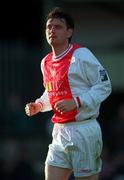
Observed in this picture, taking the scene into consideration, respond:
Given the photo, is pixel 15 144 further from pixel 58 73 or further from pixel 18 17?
pixel 58 73

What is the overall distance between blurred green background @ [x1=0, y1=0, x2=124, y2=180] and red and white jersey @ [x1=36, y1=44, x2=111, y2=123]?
203 inches

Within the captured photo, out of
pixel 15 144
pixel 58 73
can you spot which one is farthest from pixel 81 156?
pixel 15 144

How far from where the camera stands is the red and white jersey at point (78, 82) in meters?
6.84

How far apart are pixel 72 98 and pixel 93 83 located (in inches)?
7.5

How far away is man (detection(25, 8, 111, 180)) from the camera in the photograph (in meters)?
6.92

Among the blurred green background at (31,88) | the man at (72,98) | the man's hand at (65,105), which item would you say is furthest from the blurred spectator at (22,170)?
the man's hand at (65,105)

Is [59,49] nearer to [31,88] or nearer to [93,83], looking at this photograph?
[93,83]

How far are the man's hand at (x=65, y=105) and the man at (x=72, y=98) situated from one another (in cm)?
13

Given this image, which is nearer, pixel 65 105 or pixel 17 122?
pixel 65 105

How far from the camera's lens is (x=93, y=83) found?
6918 millimetres

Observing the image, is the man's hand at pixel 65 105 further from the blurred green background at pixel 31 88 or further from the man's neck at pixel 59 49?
the blurred green background at pixel 31 88

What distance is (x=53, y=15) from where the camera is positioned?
7.06 metres

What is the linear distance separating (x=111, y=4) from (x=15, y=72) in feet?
9.73

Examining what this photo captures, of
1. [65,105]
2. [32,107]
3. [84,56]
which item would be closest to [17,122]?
[32,107]
